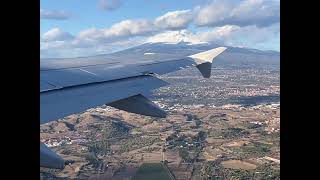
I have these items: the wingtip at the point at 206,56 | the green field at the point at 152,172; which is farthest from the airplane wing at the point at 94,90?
the green field at the point at 152,172

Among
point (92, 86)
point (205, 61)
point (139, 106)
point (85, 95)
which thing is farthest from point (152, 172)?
point (85, 95)

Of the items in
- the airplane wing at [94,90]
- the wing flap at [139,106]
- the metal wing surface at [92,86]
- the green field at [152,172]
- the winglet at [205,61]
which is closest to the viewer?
the airplane wing at [94,90]

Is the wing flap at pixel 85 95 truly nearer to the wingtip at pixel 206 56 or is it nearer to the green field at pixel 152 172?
the wingtip at pixel 206 56

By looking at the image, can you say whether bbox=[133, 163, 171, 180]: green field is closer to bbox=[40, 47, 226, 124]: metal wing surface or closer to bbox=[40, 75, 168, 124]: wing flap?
bbox=[40, 47, 226, 124]: metal wing surface

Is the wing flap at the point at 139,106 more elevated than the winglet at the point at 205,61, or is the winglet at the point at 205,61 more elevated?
the winglet at the point at 205,61

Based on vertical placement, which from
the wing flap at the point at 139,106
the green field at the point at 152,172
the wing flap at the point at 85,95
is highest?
the wing flap at the point at 85,95
